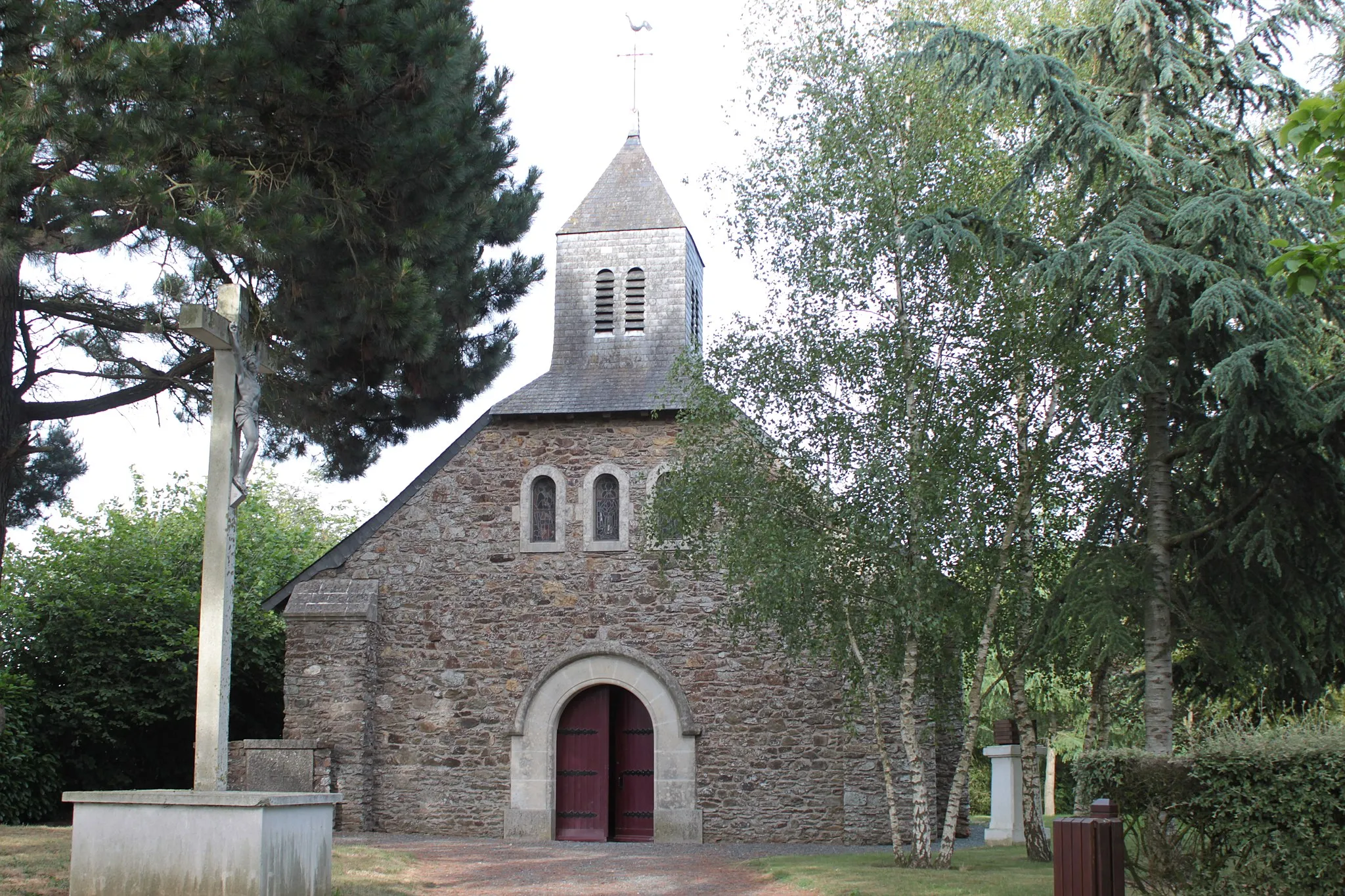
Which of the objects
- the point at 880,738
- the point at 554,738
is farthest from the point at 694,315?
the point at 880,738

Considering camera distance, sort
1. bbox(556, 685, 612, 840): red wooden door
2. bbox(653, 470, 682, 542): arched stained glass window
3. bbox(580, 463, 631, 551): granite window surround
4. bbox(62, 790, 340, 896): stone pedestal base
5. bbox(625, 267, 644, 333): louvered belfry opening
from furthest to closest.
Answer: bbox(625, 267, 644, 333): louvered belfry opening, bbox(580, 463, 631, 551): granite window surround, bbox(556, 685, 612, 840): red wooden door, bbox(653, 470, 682, 542): arched stained glass window, bbox(62, 790, 340, 896): stone pedestal base

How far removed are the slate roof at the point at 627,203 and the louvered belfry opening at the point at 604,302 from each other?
2.12 ft

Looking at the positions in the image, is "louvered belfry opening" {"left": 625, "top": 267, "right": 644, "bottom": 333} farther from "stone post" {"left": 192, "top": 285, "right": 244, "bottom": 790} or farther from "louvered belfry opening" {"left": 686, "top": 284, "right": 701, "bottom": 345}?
"stone post" {"left": 192, "top": 285, "right": 244, "bottom": 790}

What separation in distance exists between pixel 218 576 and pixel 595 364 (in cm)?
930

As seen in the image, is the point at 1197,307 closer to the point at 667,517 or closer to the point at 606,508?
the point at 667,517

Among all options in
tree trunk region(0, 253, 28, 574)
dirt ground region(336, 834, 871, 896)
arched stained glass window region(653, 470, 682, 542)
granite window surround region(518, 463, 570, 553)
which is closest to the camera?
dirt ground region(336, 834, 871, 896)

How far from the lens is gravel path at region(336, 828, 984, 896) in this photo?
10.1m

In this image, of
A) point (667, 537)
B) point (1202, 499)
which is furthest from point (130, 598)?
point (1202, 499)

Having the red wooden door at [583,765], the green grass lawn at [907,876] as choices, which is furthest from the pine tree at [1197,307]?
the red wooden door at [583,765]

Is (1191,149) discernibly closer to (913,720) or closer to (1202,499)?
(1202,499)

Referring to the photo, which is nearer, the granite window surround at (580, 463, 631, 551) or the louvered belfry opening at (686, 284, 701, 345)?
the granite window surround at (580, 463, 631, 551)

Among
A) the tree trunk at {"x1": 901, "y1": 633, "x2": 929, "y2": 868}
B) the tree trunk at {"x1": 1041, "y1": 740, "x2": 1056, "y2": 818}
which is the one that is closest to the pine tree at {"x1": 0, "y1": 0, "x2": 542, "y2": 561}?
the tree trunk at {"x1": 901, "y1": 633, "x2": 929, "y2": 868}

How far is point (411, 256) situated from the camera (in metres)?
11.6

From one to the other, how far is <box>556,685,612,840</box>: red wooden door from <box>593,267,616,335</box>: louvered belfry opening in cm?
484
